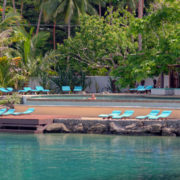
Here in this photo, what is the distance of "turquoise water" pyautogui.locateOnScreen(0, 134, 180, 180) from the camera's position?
16250mm

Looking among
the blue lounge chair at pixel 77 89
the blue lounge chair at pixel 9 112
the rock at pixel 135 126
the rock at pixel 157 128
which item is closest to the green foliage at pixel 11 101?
the blue lounge chair at pixel 9 112

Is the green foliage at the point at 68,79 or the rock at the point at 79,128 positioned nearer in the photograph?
the rock at the point at 79,128

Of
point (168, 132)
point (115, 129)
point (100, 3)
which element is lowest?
point (168, 132)

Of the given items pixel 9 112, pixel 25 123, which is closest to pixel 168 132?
pixel 25 123

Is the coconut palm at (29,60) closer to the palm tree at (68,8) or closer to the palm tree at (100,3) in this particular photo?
the palm tree at (68,8)

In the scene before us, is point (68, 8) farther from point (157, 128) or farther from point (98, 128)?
point (157, 128)

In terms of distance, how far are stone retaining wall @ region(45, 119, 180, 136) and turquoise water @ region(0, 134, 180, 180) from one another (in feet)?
1.76

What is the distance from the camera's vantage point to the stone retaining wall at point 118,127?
2414 cm

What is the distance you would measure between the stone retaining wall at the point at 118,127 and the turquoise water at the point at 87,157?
54cm

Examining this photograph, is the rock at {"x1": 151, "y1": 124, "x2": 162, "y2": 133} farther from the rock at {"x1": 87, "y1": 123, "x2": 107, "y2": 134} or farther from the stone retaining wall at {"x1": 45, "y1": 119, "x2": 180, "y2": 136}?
the rock at {"x1": 87, "y1": 123, "x2": 107, "y2": 134}

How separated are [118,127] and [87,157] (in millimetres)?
5854

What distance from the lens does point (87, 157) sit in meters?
19.1

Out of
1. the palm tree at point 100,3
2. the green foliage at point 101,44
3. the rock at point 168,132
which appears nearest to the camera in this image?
the rock at point 168,132

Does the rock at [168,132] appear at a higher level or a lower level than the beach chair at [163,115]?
lower
